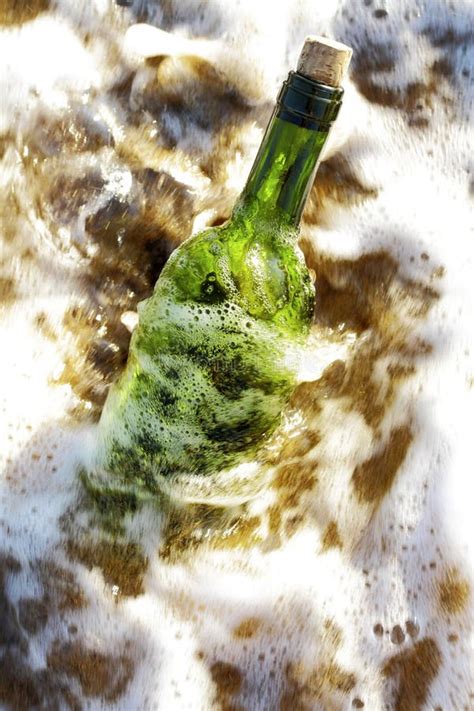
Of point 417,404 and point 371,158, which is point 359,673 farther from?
point 371,158

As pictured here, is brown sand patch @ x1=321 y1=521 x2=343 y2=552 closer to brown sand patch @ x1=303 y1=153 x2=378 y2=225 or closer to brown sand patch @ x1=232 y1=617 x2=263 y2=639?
brown sand patch @ x1=232 y1=617 x2=263 y2=639

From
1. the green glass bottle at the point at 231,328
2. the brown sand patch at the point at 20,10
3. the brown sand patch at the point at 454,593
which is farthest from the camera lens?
the brown sand patch at the point at 454,593

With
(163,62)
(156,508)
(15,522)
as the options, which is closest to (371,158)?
(163,62)

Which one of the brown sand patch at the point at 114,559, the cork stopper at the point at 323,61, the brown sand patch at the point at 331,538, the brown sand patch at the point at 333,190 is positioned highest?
the cork stopper at the point at 323,61

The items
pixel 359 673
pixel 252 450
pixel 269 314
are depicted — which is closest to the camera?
pixel 269 314

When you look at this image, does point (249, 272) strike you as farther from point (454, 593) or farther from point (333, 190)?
point (454, 593)

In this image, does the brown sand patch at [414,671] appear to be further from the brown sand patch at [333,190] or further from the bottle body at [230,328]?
the brown sand patch at [333,190]

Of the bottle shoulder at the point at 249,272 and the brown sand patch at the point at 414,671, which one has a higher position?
the bottle shoulder at the point at 249,272

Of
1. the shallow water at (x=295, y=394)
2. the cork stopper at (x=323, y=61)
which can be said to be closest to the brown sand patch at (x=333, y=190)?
the shallow water at (x=295, y=394)
